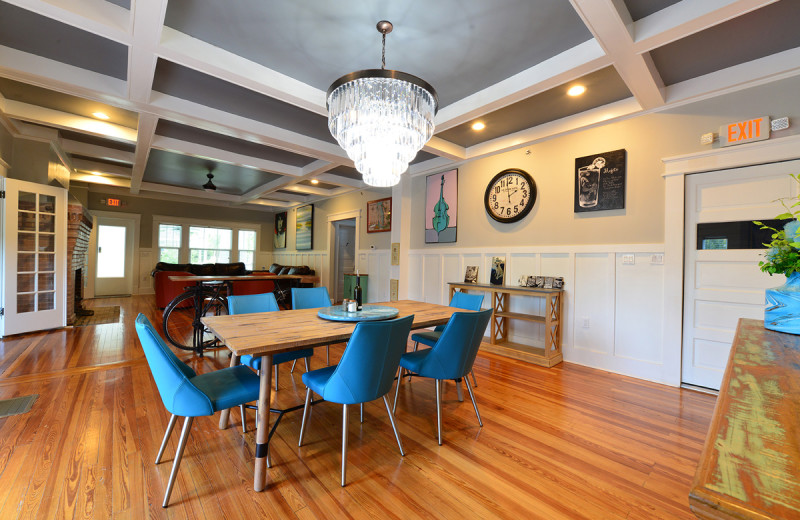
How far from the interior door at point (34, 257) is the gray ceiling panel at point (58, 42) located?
8.02 feet

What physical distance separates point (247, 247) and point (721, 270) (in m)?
11.1

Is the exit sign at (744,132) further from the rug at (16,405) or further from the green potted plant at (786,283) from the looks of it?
the rug at (16,405)

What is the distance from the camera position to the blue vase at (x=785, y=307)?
4.40 feet

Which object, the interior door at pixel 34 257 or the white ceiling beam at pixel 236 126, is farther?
the interior door at pixel 34 257

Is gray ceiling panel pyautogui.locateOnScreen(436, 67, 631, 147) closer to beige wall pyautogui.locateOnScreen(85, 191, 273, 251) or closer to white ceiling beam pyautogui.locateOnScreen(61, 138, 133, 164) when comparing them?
white ceiling beam pyautogui.locateOnScreen(61, 138, 133, 164)

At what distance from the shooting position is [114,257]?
8.64 m

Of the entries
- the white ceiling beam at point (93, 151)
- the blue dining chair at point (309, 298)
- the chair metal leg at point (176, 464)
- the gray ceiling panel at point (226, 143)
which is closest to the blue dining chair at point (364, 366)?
the chair metal leg at point (176, 464)

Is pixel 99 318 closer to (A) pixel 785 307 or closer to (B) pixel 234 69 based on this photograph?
(B) pixel 234 69

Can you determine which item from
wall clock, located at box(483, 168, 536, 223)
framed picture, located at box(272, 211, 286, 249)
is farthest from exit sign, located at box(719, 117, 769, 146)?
framed picture, located at box(272, 211, 286, 249)

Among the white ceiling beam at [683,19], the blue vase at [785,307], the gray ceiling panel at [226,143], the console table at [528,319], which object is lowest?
the console table at [528,319]

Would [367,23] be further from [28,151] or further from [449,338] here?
[28,151]

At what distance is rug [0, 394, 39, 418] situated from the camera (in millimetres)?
2336

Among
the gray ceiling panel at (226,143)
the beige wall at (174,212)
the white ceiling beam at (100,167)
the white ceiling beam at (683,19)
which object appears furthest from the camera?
the beige wall at (174,212)

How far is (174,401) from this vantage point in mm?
1573
